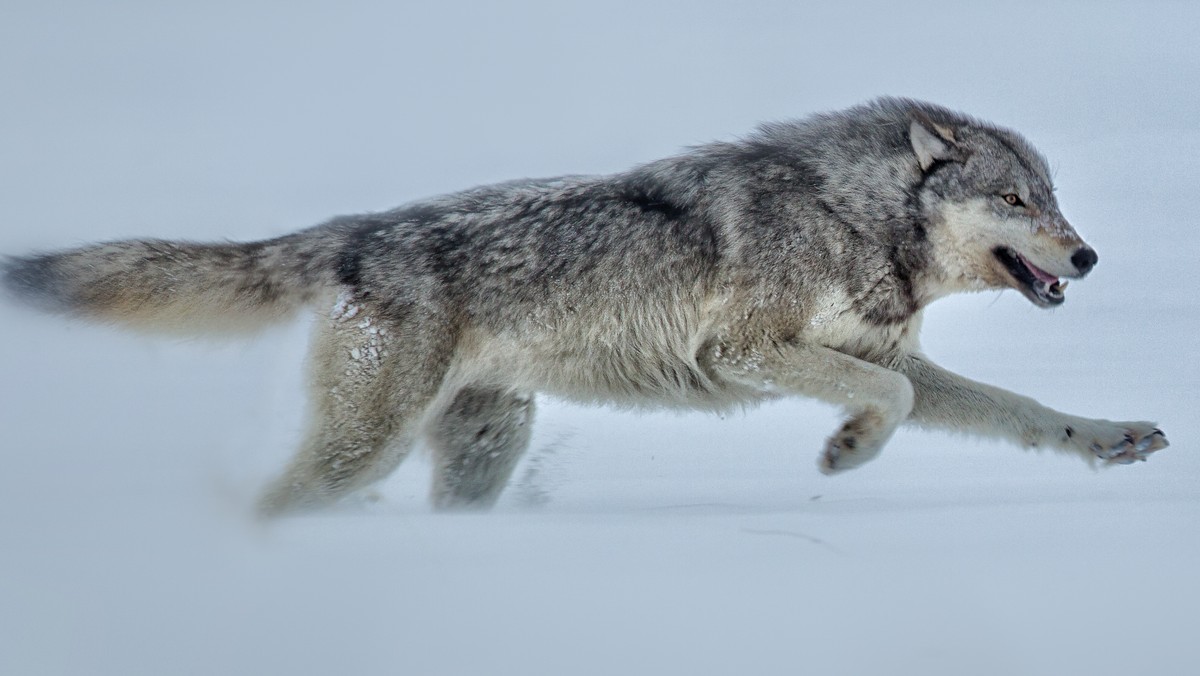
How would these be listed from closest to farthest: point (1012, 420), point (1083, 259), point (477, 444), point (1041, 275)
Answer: point (1083, 259)
point (1041, 275)
point (1012, 420)
point (477, 444)

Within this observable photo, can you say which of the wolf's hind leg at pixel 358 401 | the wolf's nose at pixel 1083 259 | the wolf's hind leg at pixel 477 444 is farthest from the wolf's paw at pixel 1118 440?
the wolf's hind leg at pixel 358 401

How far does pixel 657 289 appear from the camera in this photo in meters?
4.69

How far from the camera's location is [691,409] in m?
4.80

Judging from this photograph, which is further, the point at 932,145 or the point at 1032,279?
the point at 932,145

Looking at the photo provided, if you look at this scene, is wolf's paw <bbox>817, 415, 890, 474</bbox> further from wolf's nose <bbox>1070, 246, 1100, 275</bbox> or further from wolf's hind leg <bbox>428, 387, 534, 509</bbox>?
wolf's hind leg <bbox>428, 387, 534, 509</bbox>

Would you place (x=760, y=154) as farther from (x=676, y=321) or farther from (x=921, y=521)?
(x=921, y=521)

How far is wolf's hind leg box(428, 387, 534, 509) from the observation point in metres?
4.85

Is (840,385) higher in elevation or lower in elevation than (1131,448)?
higher

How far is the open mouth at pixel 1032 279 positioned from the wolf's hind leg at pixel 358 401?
2257 mm

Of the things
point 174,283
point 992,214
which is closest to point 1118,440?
point 992,214

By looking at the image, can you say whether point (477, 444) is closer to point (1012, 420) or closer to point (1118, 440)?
point (1012, 420)

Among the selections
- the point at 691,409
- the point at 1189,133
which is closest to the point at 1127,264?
the point at 1189,133

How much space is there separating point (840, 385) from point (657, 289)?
83 centimetres

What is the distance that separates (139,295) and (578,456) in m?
2.02
